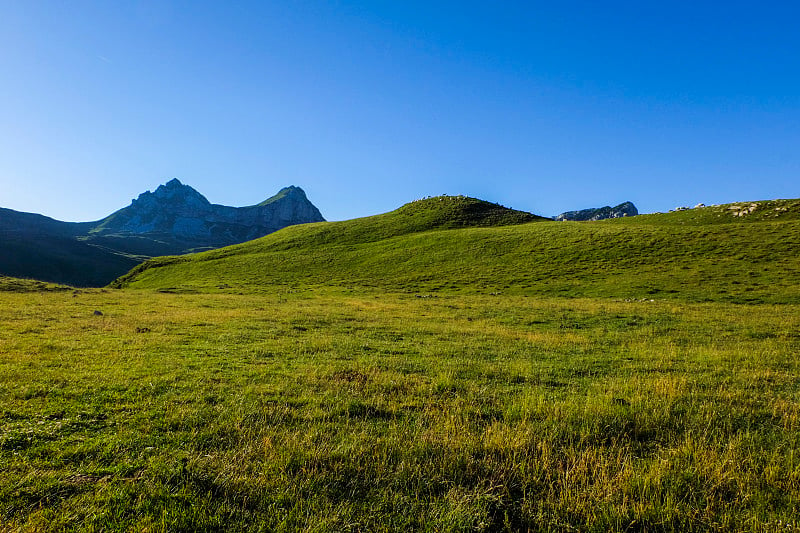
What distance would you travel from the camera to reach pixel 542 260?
61500mm

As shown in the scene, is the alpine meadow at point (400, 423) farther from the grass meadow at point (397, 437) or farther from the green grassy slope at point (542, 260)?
the green grassy slope at point (542, 260)

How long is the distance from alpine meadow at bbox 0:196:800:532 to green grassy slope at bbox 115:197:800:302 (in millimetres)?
19551

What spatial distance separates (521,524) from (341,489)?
272 centimetres

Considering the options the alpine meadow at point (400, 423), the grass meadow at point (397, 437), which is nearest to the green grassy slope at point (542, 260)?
the alpine meadow at point (400, 423)

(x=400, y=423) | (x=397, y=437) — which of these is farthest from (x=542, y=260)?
(x=397, y=437)

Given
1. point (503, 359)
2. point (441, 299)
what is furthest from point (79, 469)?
point (441, 299)

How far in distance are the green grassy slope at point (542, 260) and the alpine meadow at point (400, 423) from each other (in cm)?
1955

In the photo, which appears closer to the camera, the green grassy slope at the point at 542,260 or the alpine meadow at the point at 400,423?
the alpine meadow at the point at 400,423

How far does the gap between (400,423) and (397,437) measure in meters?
0.88

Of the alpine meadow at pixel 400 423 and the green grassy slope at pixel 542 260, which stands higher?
the green grassy slope at pixel 542 260

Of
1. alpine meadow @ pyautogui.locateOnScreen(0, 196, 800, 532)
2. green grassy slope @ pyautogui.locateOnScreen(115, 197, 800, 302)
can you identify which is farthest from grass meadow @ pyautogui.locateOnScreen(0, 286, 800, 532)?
green grassy slope @ pyautogui.locateOnScreen(115, 197, 800, 302)

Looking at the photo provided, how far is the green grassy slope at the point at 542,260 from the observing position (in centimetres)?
4441

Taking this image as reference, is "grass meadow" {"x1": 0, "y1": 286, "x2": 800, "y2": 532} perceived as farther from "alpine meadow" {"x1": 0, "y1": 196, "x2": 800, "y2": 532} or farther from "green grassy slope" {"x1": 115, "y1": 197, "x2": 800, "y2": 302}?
"green grassy slope" {"x1": 115, "y1": 197, "x2": 800, "y2": 302}

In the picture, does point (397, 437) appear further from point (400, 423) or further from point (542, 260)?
point (542, 260)
